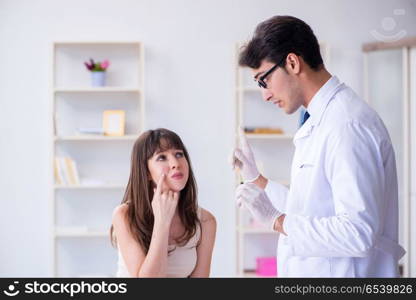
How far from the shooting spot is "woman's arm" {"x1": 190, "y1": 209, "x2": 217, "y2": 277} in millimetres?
1764

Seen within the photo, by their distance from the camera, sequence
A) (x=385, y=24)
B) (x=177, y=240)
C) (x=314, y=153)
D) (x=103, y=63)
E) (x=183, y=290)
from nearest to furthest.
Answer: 1. (x=314, y=153)
2. (x=183, y=290)
3. (x=177, y=240)
4. (x=103, y=63)
5. (x=385, y=24)

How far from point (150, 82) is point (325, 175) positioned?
2.62 metres

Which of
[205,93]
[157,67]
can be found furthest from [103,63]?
[205,93]

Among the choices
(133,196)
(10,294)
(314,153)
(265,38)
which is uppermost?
(265,38)

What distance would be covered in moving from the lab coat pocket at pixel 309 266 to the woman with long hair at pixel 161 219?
0.32 metres

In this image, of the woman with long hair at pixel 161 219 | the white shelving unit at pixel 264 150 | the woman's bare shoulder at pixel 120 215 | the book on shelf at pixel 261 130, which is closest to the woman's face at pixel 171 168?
the woman with long hair at pixel 161 219

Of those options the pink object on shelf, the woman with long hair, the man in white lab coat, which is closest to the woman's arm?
the woman with long hair

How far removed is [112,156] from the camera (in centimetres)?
390

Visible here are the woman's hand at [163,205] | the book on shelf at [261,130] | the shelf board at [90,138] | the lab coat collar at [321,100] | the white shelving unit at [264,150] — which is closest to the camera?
the lab coat collar at [321,100]

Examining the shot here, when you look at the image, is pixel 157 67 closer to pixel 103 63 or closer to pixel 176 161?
pixel 103 63

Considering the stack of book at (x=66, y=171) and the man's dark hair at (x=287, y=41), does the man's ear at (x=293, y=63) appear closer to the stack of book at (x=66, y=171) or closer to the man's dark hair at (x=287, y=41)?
the man's dark hair at (x=287, y=41)

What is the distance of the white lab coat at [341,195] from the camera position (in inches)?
51.3

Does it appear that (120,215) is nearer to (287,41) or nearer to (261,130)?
(287,41)

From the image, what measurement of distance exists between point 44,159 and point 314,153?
9.07ft
